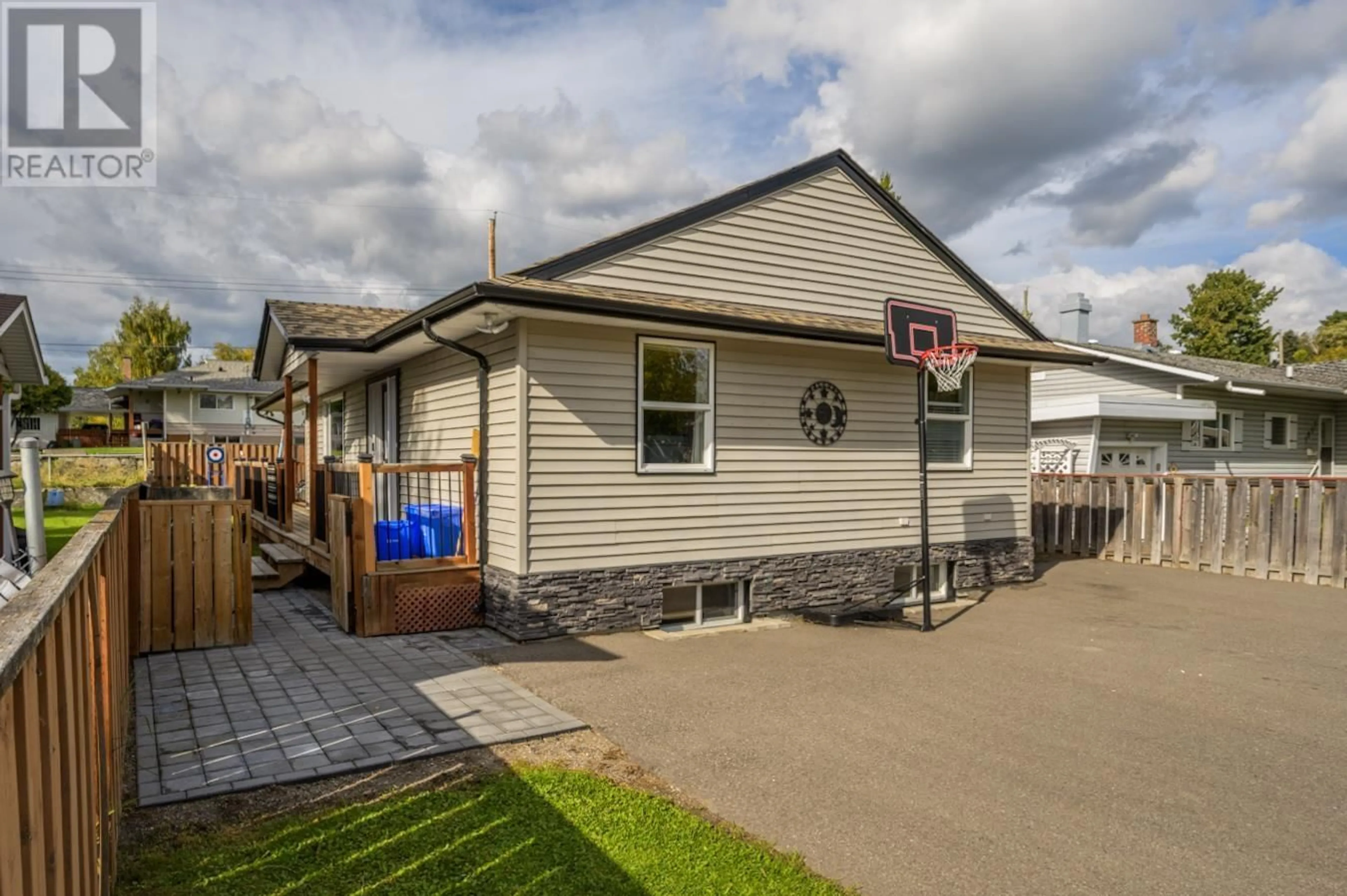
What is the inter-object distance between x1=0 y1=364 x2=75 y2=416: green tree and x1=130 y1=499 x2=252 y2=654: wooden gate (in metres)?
41.9

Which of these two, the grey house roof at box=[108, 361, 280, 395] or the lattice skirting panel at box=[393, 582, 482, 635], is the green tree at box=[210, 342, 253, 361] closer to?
the grey house roof at box=[108, 361, 280, 395]

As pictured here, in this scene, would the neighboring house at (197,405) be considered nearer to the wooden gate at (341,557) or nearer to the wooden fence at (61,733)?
the wooden gate at (341,557)

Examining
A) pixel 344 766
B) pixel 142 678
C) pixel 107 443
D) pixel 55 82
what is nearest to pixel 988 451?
pixel 344 766

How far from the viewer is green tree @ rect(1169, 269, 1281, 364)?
37375mm

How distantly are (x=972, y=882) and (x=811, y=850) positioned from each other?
66 centimetres

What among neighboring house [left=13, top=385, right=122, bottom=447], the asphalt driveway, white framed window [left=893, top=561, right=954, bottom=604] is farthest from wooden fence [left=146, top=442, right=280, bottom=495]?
neighboring house [left=13, top=385, right=122, bottom=447]

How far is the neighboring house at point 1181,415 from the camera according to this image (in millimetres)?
16891

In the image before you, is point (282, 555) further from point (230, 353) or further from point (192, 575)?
point (230, 353)

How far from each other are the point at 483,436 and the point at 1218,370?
1904 cm

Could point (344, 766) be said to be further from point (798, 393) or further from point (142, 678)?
point (798, 393)

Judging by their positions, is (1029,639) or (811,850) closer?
(811,850)

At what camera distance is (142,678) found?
18.7 feet

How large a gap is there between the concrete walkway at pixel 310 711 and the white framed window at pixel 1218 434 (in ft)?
59.3

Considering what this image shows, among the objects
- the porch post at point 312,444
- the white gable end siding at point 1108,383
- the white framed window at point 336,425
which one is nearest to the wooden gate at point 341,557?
the porch post at point 312,444
